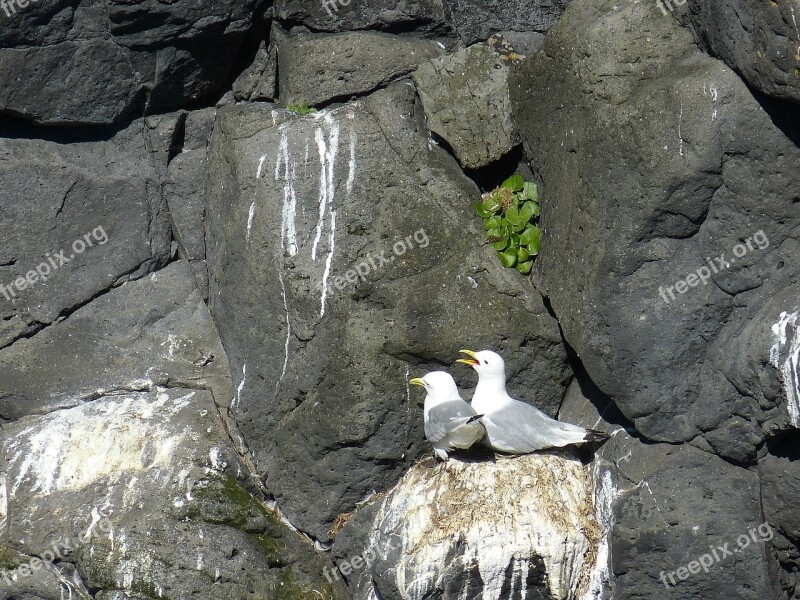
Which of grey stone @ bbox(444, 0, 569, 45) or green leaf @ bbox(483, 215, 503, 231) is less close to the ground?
grey stone @ bbox(444, 0, 569, 45)

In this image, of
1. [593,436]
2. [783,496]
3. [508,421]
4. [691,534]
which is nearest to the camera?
[783,496]

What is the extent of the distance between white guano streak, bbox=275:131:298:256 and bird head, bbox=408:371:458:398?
1161 mm

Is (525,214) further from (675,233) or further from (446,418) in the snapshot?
(446,418)

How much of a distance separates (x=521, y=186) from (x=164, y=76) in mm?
2568

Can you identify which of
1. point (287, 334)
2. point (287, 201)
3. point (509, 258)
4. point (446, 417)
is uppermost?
point (287, 201)

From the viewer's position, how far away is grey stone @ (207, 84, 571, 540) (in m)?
6.39

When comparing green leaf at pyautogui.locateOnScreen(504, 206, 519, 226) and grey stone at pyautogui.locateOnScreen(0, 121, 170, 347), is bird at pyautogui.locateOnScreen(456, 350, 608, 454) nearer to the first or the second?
green leaf at pyautogui.locateOnScreen(504, 206, 519, 226)

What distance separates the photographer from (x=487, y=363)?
6.20 meters

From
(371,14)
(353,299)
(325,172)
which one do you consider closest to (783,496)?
(353,299)

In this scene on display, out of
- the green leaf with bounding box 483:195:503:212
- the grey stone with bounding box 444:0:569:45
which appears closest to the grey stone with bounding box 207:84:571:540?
the green leaf with bounding box 483:195:503:212

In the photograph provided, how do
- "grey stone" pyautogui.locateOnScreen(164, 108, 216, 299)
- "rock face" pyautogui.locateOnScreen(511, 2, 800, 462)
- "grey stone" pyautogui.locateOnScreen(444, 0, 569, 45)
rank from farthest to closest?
"grey stone" pyautogui.locateOnScreen(164, 108, 216, 299) → "grey stone" pyautogui.locateOnScreen(444, 0, 569, 45) → "rock face" pyautogui.locateOnScreen(511, 2, 800, 462)

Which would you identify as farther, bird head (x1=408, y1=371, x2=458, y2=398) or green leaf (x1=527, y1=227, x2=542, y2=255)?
green leaf (x1=527, y1=227, x2=542, y2=255)

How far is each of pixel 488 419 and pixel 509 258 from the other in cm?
104

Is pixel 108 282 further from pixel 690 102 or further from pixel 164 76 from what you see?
pixel 690 102
